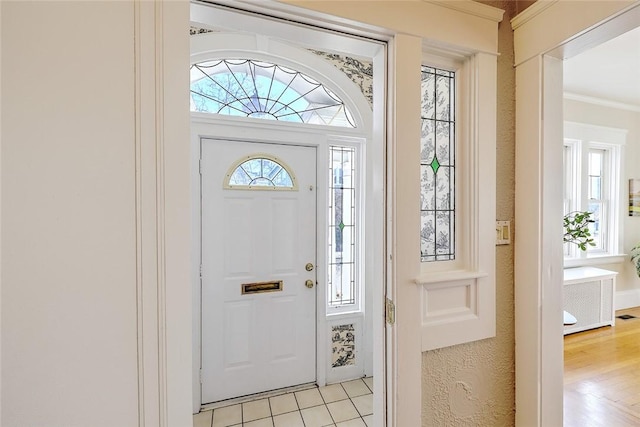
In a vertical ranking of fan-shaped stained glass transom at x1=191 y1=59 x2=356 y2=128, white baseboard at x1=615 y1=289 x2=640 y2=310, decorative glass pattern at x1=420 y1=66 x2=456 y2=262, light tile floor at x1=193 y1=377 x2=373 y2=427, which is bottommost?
light tile floor at x1=193 y1=377 x2=373 y2=427

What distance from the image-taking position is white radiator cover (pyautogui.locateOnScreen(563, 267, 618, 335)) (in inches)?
130

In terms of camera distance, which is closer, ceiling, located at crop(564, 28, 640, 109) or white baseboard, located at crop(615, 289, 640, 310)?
ceiling, located at crop(564, 28, 640, 109)

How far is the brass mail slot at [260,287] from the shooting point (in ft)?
7.37

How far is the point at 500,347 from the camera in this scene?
121 centimetres

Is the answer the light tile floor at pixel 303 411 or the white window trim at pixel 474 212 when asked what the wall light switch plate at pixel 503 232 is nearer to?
the white window trim at pixel 474 212

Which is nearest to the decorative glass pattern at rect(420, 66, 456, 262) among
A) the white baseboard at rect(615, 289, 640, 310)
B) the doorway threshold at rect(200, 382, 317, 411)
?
the doorway threshold at rect(200, 382, 317, 411)

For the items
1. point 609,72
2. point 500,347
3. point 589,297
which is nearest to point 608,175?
point 609,72

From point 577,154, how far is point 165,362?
4738mm

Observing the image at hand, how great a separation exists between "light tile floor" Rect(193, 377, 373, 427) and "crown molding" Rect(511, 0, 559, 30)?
2.34 metres

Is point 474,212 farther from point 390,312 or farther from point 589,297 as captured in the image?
point 589,297

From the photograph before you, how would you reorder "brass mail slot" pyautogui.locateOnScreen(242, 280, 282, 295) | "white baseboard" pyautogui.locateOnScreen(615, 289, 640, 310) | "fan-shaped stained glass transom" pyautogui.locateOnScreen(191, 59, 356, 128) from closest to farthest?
"fan-shaped stained glass transom" pyautogui.locateOnScreen(191, 59, 356, 128) → "brass mail slot" pyautogui.locateOnScreen(242, 280, 282, 295) → "white baseboard" pyautogui.locateOnScreen(615, 289, 640, 310)

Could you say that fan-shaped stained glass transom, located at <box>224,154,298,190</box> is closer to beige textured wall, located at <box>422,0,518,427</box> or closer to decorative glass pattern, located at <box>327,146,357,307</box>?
decorative glass pattern, located at <box>327,146,357,307</box>

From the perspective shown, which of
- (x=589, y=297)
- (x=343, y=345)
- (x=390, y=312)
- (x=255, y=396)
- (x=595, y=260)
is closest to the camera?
(x=390, y=312)

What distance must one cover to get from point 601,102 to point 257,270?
15.4ft
